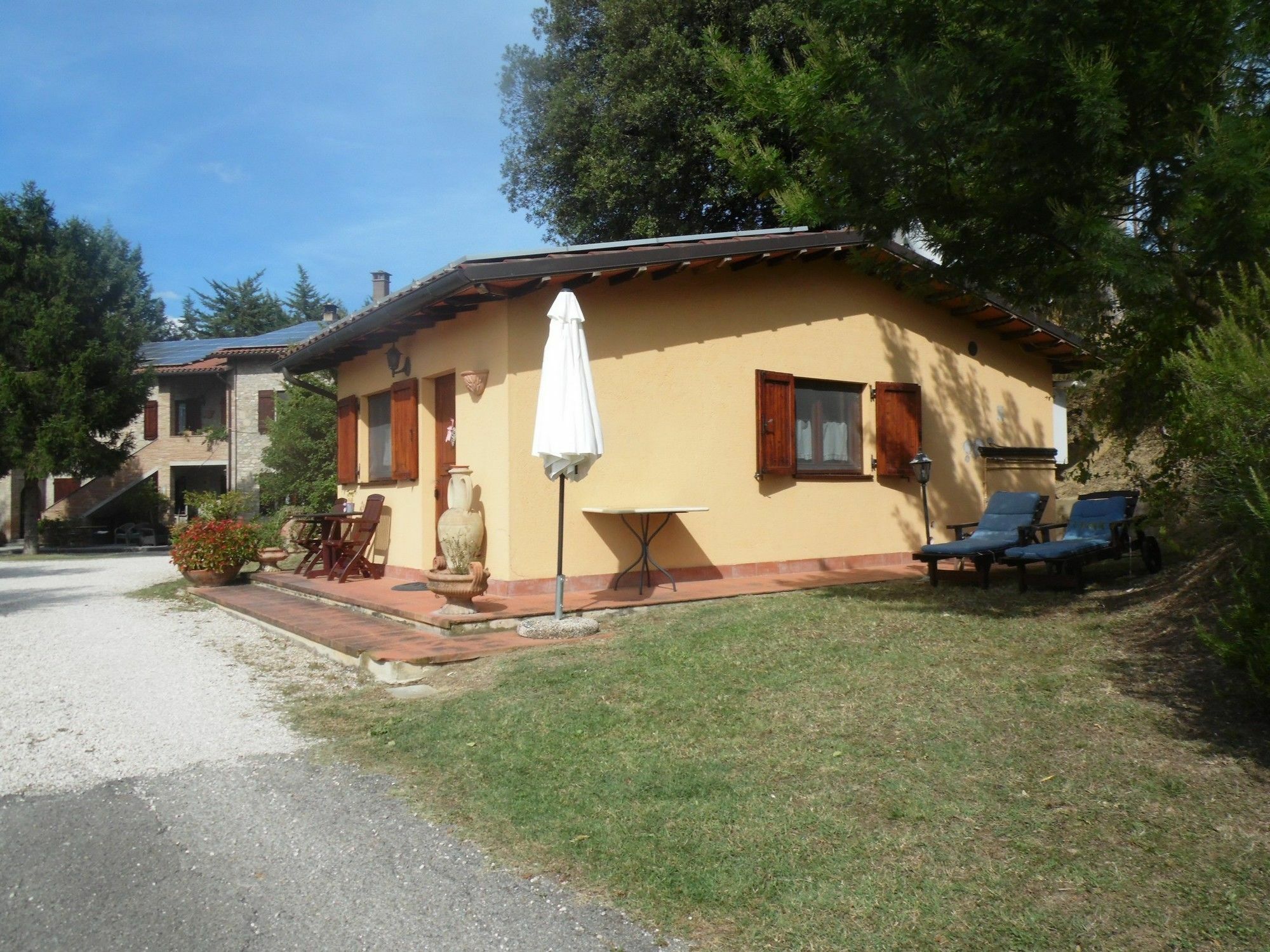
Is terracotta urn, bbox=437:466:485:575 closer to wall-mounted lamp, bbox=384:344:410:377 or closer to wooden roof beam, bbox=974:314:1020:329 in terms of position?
wall-mounted lamp, bbox=384:344:410:377

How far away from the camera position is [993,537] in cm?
891

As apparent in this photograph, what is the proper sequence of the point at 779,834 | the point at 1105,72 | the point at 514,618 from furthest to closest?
the point at 514,618 → the point at 1105,72 → the point at 779,834

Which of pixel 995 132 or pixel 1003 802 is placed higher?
pixel 995 132

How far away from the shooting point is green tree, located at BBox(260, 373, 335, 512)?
18562 millimetres

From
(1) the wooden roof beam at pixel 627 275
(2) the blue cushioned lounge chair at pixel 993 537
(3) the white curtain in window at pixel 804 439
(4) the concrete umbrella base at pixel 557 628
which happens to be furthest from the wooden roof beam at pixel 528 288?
(2) the blue cushioned lounge chair at pixel 993 537

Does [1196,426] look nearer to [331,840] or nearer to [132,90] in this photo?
[331,840]

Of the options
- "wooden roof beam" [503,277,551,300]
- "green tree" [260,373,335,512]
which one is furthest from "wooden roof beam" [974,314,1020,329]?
"green tree" [260,373,335,512]

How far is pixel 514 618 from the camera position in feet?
24.7

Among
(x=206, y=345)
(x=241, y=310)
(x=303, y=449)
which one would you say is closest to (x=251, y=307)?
(x=241, y=310)

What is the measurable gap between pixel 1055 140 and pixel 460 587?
16.7 ft

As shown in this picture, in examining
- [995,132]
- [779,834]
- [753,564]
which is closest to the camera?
[779,834]

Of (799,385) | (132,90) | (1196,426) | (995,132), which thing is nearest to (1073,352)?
(799,385)

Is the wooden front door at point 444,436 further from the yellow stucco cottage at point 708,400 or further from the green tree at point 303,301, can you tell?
the green tree at point 303,301

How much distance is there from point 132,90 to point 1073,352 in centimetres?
1264
